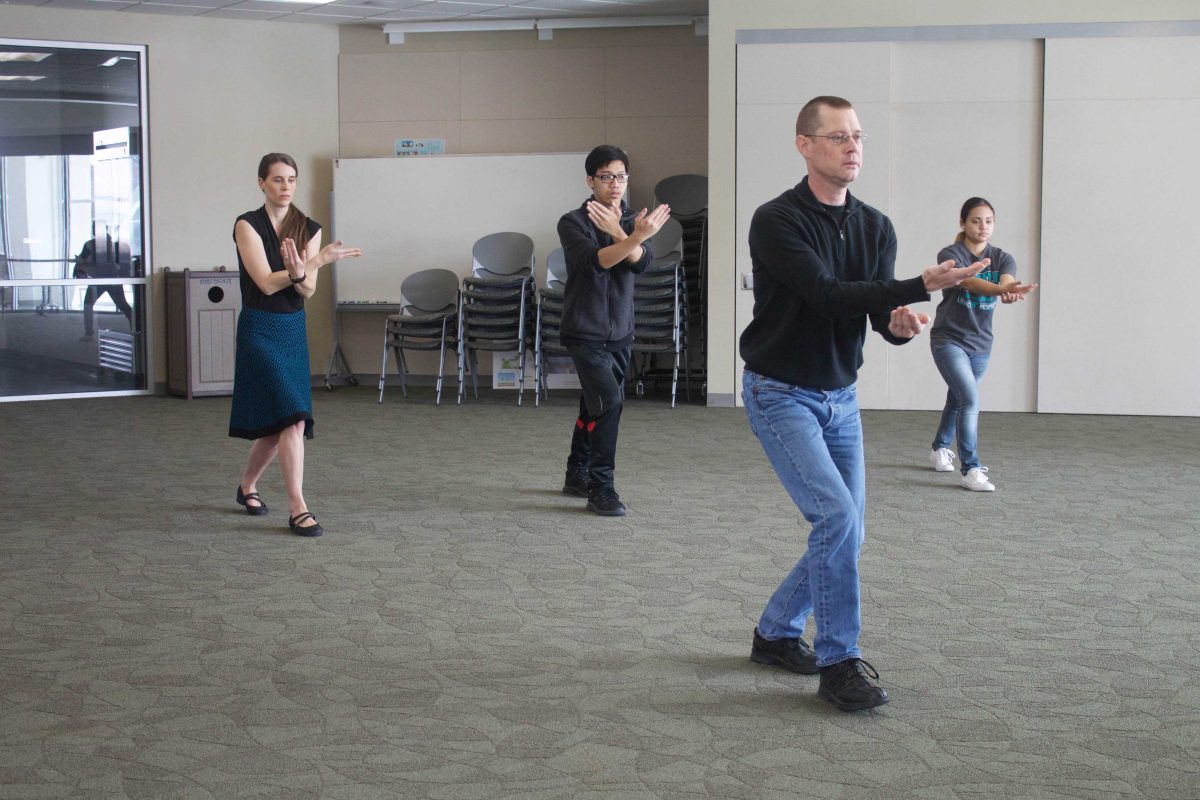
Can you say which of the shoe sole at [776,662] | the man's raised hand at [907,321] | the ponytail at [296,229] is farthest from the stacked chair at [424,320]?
the man's raised hand at [907,321]

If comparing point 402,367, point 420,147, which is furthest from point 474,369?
point 420,147

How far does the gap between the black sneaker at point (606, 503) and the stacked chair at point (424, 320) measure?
4688 millimetres

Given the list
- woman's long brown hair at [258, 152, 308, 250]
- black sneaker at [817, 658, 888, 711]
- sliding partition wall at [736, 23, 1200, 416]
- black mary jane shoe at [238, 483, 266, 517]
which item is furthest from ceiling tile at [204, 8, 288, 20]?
black sneaker at [817, 658, 888, 711]

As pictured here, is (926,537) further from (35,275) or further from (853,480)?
(35,275)

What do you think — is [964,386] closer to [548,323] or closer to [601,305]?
[601,305]

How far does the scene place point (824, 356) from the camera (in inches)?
129

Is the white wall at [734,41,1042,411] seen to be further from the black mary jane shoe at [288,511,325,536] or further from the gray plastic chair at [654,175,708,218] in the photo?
the black mary jane shoe at [288,511,325,536]

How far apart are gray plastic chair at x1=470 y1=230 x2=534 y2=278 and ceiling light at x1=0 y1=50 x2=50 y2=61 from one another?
3.88 metres

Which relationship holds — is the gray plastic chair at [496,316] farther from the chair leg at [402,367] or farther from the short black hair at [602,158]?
the short black hair at [602,158]

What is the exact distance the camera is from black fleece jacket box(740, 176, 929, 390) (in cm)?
320

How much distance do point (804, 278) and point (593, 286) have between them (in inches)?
104

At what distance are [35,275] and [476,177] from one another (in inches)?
150

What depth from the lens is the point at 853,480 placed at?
134 inches

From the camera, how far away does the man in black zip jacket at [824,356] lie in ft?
10.6
